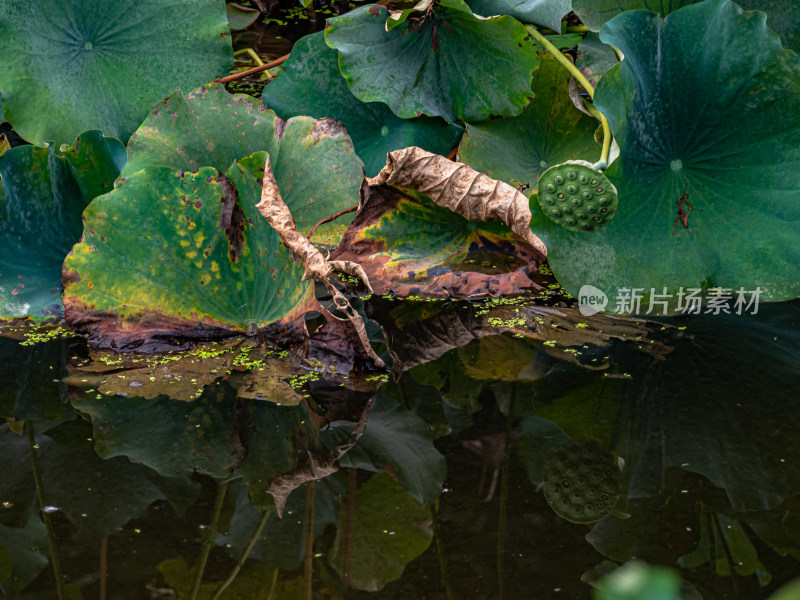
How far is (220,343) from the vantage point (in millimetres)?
1751

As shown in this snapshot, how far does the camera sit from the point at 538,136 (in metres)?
2.34

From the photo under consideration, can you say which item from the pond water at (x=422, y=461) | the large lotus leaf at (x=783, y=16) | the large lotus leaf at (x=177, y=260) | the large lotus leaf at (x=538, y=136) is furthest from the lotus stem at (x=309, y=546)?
the large lotus leaf at (x=783, y=16)

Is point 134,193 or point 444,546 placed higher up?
point 134,193

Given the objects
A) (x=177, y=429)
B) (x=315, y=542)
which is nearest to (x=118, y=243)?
(x=177, y=429)

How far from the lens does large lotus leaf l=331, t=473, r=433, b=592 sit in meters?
1.05

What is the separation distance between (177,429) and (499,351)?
2.16 ft

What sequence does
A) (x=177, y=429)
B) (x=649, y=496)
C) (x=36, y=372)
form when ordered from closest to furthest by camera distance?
(x=649, y=496) → (x=177, y=429) → (x=36, y=372)

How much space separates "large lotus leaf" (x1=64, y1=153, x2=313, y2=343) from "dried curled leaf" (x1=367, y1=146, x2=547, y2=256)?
390 millimetres

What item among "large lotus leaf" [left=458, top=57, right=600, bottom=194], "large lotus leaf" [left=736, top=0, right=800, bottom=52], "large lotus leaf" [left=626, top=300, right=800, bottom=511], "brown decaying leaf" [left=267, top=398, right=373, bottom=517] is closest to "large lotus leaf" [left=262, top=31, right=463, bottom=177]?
"large lotus leaf" [left=458, top=57, right=600, bottom=194]

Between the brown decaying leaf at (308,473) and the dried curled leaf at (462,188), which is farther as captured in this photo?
the dried curled leaf at (462,188)

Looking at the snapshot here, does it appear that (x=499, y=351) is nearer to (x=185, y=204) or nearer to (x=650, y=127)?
(x=650, y=127)

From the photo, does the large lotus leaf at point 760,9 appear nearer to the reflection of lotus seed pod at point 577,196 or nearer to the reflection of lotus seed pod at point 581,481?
the reflection of lotus seed pod at point 577,196

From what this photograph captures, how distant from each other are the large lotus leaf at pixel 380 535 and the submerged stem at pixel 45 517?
0.33 metres

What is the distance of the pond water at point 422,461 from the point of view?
1.05m
